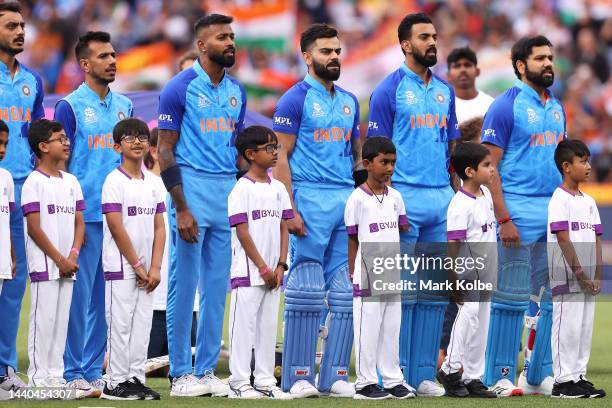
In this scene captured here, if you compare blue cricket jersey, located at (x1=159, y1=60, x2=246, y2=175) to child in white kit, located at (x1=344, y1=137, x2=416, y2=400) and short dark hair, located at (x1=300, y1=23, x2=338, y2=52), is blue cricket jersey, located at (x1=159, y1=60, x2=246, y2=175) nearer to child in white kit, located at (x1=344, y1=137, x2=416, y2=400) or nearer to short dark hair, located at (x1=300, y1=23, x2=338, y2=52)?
short dark hair, located at (x1=300, y1=23, x2=338, y2=52)

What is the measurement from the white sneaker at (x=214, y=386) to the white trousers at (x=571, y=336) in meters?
2.02

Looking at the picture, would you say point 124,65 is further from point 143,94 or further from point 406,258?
point 406,258

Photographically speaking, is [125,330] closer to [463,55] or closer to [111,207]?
[111,207]

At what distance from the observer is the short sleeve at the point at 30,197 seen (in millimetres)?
7465

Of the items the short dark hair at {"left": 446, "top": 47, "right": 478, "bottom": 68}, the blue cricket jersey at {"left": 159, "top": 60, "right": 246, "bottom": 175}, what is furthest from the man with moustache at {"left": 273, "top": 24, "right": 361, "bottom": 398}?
the short dark hair at {"left": 446, "top": 47, "right": 478, "bottom": 68}

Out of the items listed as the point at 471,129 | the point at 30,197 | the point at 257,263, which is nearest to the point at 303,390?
the point at 257,263

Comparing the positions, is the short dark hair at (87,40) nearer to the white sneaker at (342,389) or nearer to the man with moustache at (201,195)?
the man with moustache at (201,195)

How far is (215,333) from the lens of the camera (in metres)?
8.02

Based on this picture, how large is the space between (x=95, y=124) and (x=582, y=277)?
10.3 ft

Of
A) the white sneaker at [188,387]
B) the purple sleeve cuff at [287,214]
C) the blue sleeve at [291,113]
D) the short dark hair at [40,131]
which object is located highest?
the blue sleeve at [291,113]

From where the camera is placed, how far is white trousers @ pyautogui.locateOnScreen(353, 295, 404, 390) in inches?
304

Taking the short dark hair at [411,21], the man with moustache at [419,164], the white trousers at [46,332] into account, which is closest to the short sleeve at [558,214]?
the man with moustache at [419,164]

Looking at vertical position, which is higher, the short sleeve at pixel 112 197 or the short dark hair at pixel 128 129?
the short dark hair at pixel 128 129

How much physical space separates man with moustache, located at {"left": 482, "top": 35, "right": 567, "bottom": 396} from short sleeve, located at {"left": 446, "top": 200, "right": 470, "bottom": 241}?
44cm
